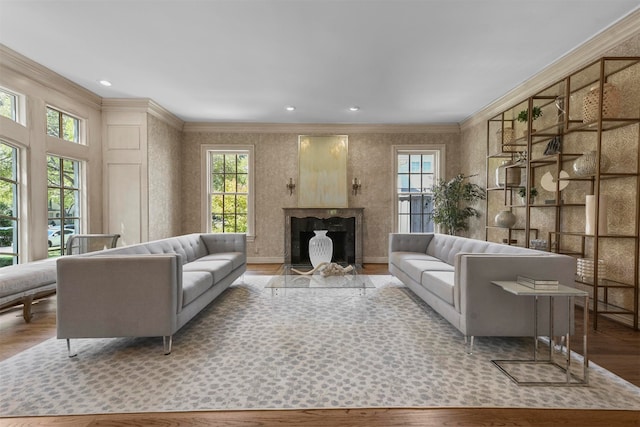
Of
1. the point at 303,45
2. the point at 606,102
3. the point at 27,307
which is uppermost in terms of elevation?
the point at 303,45

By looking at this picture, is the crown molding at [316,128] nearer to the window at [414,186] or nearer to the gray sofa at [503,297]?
the window at [414,186]

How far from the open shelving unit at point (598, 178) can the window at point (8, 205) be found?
598 cm

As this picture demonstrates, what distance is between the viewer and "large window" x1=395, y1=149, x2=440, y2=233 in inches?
255

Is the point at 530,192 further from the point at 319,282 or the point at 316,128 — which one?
the point at 316,128

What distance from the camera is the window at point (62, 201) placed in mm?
4211

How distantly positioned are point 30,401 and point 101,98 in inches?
181

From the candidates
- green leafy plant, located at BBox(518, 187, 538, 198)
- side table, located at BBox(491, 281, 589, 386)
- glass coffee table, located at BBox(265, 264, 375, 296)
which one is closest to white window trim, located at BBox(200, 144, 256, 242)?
glass coffee table, located at BBox(265, 264, 375, 296)

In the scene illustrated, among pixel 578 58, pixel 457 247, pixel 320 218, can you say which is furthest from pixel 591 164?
pixel 320 218

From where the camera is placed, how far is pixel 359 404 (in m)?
1.74

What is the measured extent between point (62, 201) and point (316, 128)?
427cm

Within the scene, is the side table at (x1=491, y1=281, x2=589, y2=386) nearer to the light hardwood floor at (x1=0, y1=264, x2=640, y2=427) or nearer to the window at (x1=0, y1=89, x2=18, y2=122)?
the light hardwood floor at (x1=0, y1=264, x2=640, y2=427)

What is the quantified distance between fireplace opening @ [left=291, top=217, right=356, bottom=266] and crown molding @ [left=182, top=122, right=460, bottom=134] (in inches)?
69.8

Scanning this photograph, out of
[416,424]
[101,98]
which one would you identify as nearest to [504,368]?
[416,424]

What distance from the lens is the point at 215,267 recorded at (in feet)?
11.4
